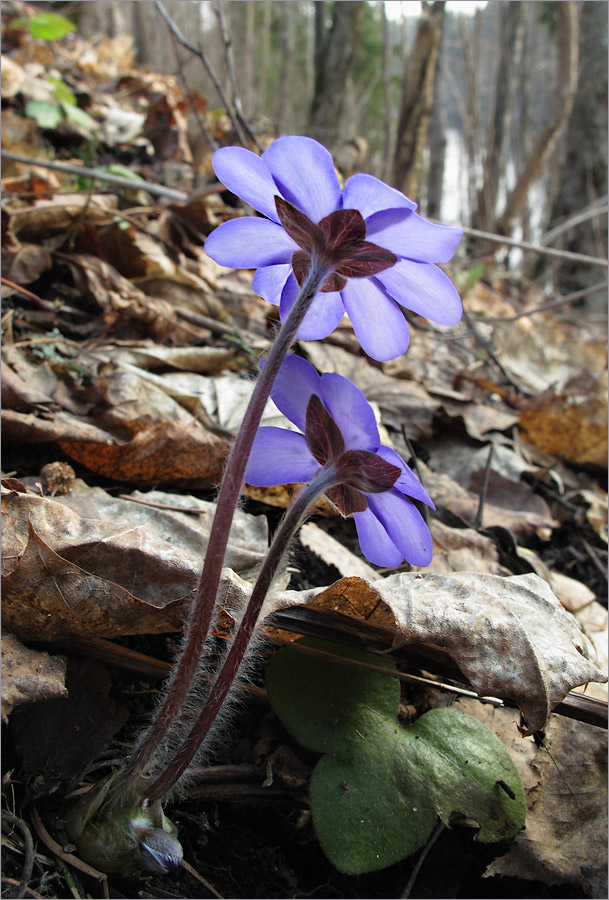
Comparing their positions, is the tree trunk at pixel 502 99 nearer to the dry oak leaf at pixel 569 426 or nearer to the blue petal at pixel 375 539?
the dry oak leaf at pixel 569 426

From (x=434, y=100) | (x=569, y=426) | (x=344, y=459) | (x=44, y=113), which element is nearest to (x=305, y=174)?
(x=344, y=459)

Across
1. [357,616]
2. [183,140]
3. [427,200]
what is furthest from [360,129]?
[357,616]

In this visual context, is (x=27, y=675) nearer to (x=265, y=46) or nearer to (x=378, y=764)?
(x=378, y=764)

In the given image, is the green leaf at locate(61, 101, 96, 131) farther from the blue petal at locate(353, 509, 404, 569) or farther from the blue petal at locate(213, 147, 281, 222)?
the blue petal at locate(353, 509, 404, 569)

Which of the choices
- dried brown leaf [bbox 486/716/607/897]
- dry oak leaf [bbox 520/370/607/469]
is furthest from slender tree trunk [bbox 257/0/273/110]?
dried brown leaf [bbox 486/716/607/897]

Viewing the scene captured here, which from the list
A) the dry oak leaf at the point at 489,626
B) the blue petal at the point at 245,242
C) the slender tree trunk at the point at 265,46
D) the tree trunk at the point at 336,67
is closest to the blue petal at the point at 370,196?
the blue petal at the point at 245,242
